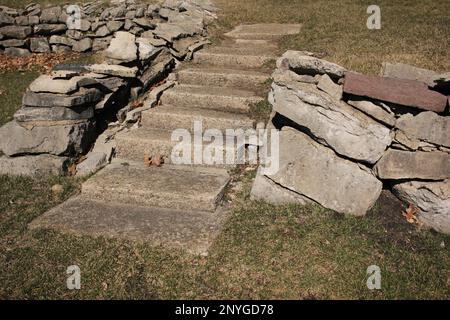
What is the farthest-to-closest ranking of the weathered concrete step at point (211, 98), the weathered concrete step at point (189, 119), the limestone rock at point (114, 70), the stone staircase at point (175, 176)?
the limestone rock at point (114, 70) → the weathered concrete step at point (211, 98) → the weathered concrete step at point (189, 119) → the stone staircase at point (175, 176)

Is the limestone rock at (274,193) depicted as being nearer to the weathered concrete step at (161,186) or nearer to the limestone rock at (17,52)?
the weathered concrete step at (161,186)

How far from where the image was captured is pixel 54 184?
592 cm

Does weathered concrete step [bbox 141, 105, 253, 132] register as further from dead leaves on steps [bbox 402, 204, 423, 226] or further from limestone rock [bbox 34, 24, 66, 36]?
limestone rock [bbox 34, 24, 66, 36]

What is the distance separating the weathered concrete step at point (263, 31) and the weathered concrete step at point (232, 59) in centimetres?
140

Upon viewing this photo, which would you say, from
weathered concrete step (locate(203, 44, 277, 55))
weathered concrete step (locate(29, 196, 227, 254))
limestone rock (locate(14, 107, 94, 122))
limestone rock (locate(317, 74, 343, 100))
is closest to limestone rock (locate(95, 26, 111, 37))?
weathered concrete step (locate(203, 44, 277, 55))

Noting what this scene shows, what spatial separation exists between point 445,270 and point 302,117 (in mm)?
2387

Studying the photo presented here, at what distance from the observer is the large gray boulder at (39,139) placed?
6.15 m

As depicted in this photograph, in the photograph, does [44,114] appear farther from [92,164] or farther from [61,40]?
[61,40]

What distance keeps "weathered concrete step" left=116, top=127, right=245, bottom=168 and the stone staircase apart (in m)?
0.02

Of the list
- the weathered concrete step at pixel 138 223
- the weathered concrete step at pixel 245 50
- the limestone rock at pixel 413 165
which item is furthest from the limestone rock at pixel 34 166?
the limestone rock at pixel 413 165

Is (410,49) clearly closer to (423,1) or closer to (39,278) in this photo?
(423,1)
